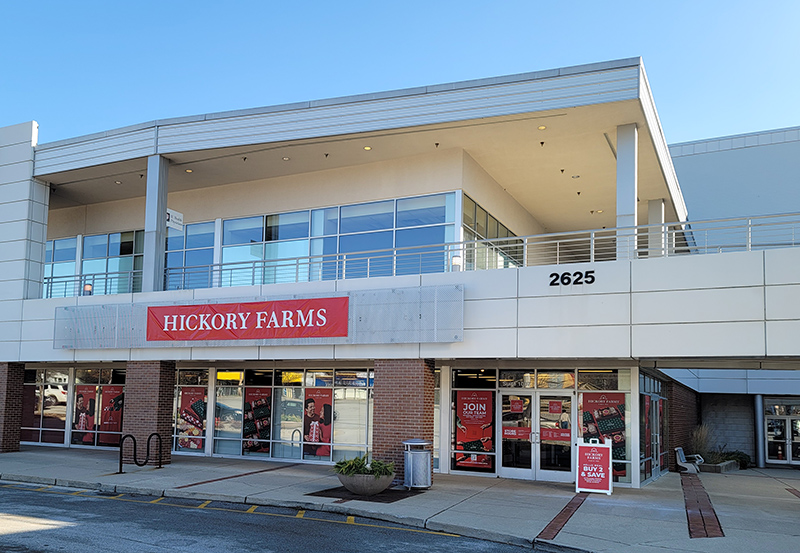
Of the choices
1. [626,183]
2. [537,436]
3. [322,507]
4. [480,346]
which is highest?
[626,183]

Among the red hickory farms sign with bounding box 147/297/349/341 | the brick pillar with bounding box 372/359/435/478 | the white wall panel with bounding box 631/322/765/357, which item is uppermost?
the red hickory farms sign with bounding box 147/297/349/341

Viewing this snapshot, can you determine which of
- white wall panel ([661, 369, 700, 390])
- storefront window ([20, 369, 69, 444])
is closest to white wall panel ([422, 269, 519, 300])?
white wall panel ([661, 369, 700, 390])

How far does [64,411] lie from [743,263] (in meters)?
23.0

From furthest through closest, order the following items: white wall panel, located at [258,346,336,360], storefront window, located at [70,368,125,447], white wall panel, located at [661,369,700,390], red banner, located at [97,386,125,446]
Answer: white wall panel, located at [661,369,700,390] < storefront window, located at [70,368,125,447] < red banner, located at [97,386,125,446] < white wall panel, located at [258,346,336,360]

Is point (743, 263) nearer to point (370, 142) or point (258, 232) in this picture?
point (370, 142)

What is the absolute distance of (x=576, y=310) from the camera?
50.1 feet

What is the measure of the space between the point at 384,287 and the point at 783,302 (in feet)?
27.9

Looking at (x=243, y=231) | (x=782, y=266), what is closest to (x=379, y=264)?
(x=243, y=231)

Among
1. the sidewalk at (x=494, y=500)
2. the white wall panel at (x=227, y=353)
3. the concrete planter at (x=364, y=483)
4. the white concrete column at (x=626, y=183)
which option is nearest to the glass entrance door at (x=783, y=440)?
the sidewalk at (x=494, y=500)

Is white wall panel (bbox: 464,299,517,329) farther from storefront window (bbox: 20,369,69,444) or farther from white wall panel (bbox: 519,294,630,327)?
storefront window (bbox: 20,369,69,444)

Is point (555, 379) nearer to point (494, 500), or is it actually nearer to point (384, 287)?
point (494, 500)

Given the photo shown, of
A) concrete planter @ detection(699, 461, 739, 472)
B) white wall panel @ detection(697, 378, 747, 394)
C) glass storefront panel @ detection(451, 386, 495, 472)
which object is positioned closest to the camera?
glass storefront panel @ detection(451, 386, 495, 472)

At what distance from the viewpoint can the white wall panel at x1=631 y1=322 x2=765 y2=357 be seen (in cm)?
1360

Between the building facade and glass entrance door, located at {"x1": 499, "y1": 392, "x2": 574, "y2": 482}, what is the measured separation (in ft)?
0.17
